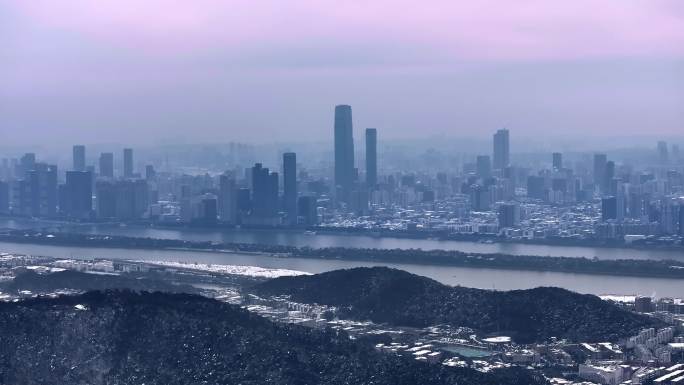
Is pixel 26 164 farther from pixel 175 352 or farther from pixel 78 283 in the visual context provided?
pixel 175 352

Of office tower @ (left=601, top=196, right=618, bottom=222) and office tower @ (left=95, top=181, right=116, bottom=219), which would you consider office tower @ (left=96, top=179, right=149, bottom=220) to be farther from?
office tower @ (left=601, top=196, right=618, bottom=222)

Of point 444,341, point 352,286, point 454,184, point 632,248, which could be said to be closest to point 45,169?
point 454,184

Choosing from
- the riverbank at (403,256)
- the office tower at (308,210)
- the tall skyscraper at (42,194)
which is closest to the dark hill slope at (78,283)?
the riverbank at (403,256)

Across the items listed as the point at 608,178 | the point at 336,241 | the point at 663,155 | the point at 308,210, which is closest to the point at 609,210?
the point at 336,241

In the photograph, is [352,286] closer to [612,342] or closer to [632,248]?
[612,342]

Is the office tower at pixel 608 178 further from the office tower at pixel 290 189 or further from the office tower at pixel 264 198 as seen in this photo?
the office tower at pixel 264 198
